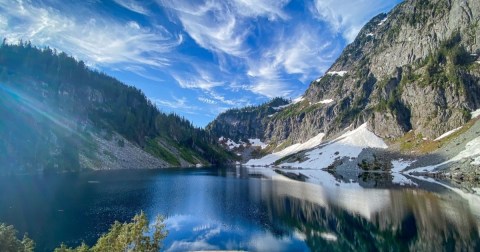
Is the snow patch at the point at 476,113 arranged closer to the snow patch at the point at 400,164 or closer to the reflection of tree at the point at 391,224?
the snow patch at the point at 400,164

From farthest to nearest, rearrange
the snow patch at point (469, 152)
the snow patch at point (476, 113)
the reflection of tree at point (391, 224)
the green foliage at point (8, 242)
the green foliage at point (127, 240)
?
1. the snow patch at point (476, 113)
2. the snow patch at point (469, 152)
3. the reflection of tree at point (391, 224)
4. the green foliage at point (127, 240)
5. the green foliage at point (8, 242)

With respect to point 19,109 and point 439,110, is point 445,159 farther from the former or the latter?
point 19,109

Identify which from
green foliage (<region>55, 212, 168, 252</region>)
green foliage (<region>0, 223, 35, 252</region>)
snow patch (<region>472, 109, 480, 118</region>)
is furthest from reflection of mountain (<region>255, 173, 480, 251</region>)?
snow patch (<region>472, 109, 480, 118</region>)

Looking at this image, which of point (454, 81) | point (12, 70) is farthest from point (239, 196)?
point (12, 70)

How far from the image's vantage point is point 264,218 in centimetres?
5519

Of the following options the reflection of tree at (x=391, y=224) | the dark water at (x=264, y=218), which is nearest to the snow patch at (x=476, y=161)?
the dark water at (x=264, y=218)

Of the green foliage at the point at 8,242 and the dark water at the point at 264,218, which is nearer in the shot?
the green foliage at the point at 8,242

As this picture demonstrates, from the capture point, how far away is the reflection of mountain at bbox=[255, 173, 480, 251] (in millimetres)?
38969

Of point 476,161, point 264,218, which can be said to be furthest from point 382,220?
point 476,161

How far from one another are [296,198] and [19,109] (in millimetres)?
152212

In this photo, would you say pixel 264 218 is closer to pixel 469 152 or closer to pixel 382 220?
pixel 382 220

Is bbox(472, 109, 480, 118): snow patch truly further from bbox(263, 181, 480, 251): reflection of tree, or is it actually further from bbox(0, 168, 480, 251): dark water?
bbox(263, 181, 480, 251): reflection of tree

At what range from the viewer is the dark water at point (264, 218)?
3953cm

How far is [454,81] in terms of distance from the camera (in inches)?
7377
